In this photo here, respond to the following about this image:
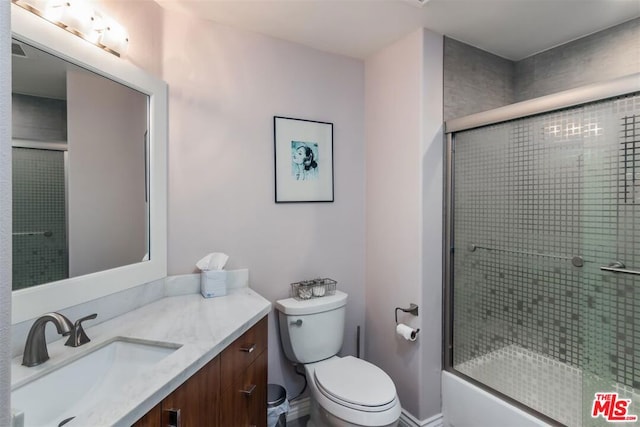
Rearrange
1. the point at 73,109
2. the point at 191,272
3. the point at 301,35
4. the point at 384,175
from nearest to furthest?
the point at 73,109, the point at 191,272, the point at 301,35, the point at 384,175

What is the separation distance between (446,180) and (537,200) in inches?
19.2

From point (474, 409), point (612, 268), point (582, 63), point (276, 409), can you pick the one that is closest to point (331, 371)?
point (276, 409)

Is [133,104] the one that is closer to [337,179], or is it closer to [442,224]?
[337,179]

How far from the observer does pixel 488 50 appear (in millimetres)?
2107

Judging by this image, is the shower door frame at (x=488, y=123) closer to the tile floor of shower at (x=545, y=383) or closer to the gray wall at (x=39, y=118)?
the tile floor of shower at (x=545, y=383)

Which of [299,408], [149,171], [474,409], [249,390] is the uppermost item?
[149,171]

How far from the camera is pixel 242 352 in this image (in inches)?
51.4

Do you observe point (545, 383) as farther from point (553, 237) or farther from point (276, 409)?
point (276, 409)

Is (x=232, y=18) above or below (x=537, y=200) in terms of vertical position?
above

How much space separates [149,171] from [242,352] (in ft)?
3.11

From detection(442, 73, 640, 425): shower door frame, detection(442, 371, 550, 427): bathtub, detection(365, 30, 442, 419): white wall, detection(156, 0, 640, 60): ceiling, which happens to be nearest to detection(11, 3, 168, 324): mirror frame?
detection(156, 0, 640, 60): ceiling

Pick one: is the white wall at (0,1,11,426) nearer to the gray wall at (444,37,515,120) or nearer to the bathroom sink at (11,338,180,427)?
the bathroom sink at (11,338,180,427)

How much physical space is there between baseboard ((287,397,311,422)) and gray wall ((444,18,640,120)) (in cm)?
192

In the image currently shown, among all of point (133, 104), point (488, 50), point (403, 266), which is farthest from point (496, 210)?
point (133, 104)
